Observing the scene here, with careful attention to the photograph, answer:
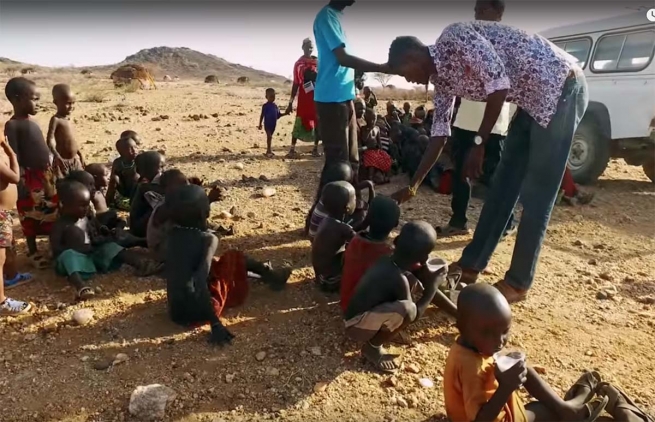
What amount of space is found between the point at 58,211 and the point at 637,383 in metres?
3.75

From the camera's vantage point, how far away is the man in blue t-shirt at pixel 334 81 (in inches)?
155

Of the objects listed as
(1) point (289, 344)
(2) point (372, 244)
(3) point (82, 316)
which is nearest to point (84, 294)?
(3) point (82, 316)

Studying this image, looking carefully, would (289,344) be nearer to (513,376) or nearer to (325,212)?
(325,212)

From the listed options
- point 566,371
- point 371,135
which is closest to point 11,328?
point 566,371

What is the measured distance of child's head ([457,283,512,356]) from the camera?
1993 mm

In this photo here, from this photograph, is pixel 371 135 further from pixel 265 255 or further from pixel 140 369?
pixel 140 369

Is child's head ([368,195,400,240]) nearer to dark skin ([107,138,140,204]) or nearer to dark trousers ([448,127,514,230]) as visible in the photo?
dark trousers ([448,127,514,230])

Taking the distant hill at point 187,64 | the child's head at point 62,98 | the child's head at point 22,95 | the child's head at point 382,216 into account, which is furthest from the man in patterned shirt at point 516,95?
the distant hill at point 187,64

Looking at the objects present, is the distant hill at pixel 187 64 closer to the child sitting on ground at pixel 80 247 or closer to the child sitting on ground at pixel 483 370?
the child sitting on ground at pixel 80 247

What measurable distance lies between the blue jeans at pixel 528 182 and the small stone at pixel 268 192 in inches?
104

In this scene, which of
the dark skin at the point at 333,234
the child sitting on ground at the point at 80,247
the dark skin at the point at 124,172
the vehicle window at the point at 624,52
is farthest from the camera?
the vehicle window at the point at 624,52

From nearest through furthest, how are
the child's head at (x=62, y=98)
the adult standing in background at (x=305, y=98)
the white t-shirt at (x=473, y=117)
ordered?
the child's head at (x=62, y=98) → the white t-shirt at (x=473, y=117) → the adult standing in background at (x=305, y=98)

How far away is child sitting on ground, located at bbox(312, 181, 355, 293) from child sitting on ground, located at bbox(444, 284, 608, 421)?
4.65 ft

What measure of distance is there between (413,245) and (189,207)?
1257 millimetres
